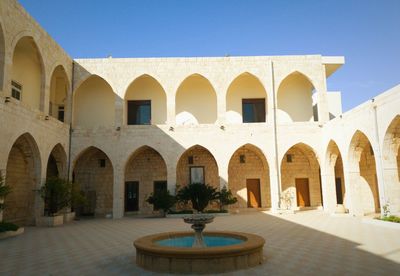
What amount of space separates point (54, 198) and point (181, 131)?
6.38 metres

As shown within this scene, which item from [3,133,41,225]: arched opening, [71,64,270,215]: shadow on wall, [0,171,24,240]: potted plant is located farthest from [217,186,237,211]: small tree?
[0,171,24,240]: potted plant

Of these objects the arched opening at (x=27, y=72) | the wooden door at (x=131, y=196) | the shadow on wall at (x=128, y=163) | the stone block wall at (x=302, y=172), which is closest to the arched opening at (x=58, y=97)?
the shadow on wall at (x=128, y=163)

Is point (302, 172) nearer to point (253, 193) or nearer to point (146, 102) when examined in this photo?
point (253, 193)

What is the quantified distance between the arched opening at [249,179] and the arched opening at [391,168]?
7161mm

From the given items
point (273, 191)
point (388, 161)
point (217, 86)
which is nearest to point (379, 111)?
point (388, 161)

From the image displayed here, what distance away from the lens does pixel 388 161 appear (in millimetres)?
10883

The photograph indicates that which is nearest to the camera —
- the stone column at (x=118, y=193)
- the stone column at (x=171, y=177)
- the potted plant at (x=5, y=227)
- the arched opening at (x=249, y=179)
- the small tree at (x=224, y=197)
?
the potted plant at (x=5, y=227)

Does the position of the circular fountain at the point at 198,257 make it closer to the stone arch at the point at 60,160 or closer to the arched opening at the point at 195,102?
the stone arch at the point at 60,160

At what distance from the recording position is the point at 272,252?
669 centimetres

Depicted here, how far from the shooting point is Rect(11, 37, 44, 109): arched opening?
13.0 metres

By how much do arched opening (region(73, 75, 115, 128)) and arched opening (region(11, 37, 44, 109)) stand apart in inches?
123

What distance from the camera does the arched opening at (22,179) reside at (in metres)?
12.6

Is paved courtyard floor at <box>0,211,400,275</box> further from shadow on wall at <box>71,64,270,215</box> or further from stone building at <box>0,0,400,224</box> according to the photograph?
shadow on wall at <box>71,64,270,215</box>

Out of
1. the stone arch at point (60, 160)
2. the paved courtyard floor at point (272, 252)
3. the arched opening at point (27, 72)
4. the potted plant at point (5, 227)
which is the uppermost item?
the arched opening at point (27, 72)
